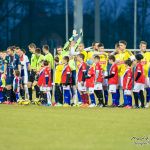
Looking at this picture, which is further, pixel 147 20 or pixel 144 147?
pixel 147 20

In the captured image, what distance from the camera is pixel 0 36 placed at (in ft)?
129

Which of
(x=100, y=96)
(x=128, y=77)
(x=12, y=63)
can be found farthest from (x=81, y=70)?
(x=12, y=63)

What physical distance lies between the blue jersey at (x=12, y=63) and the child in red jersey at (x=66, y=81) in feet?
6.23

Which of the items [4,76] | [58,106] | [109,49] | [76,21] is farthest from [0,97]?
[109,49]

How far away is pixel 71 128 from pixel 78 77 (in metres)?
7.60

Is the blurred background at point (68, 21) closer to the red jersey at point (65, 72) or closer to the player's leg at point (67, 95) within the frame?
the red jersey at point (65, 72)

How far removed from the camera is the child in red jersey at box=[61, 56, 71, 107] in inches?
1007

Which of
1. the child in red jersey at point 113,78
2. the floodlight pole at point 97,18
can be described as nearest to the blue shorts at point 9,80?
the child in red jersey at point 113,78

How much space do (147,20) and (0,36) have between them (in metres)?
6.70

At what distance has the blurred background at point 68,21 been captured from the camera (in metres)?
37.3

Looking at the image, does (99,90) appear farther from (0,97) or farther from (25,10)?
(25,10)

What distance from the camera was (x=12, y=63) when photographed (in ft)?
88.8

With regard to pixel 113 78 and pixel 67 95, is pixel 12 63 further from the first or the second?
pixel 113 78

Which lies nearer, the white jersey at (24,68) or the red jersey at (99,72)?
the red jersey at (99,72)
